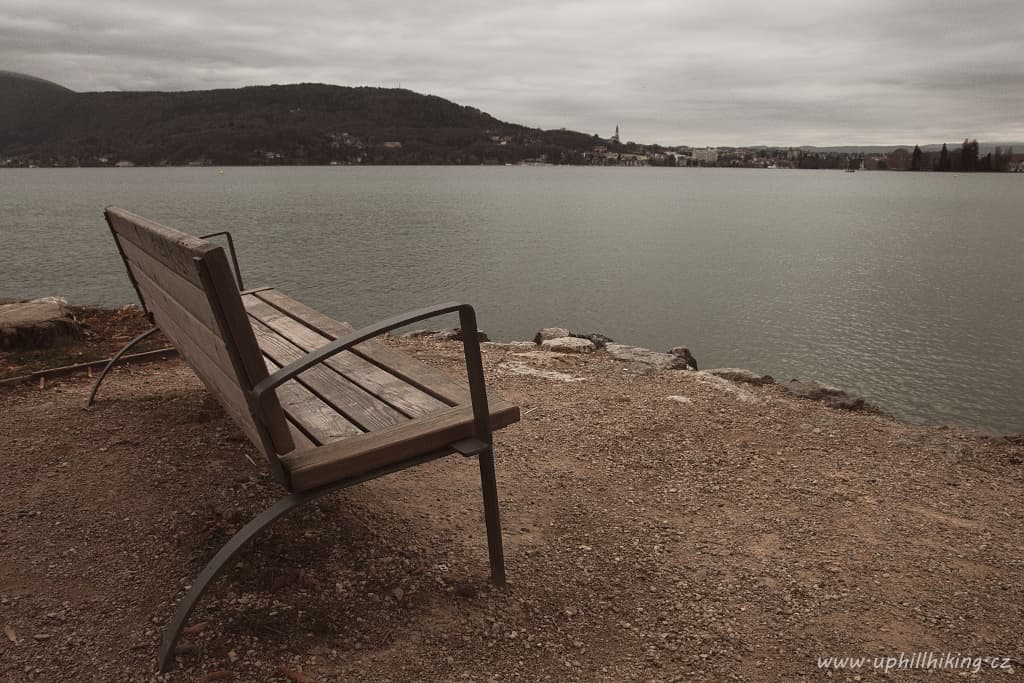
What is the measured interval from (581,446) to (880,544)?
2185 mm

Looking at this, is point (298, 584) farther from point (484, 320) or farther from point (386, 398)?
point (484, 320)

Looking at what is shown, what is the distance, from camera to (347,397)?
338 centimetres

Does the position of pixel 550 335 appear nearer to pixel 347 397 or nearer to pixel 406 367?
pixel 406 367

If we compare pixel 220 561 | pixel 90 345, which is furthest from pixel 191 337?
pixel 90 345

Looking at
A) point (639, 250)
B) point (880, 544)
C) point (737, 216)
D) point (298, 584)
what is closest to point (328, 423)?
point (298, 584)

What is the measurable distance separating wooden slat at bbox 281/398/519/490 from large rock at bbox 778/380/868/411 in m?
6.02

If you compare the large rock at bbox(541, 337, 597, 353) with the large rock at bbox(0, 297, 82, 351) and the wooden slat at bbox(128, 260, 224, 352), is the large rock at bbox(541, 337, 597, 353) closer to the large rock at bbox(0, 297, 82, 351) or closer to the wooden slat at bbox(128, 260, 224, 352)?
the large rock at bbox(0, 297, 82, 351)

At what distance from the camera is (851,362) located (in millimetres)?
16375

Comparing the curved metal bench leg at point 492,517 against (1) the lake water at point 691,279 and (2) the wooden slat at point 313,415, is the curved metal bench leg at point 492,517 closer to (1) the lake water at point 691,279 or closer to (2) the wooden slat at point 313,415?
(2) the wooden slat at point 313,415

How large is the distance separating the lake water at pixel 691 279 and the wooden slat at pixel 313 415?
1234 centimetres

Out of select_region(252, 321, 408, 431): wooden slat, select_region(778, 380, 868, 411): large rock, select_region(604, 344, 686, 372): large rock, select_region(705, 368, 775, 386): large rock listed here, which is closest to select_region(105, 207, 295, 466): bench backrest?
select_region(252, 321, 408, 431): wooden slat

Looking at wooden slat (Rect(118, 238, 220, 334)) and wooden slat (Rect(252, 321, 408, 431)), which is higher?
wooden slat (Rect(118, 238, 220, 334))

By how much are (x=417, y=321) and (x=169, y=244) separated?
1.00 meters

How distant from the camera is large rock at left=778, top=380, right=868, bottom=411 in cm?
797
